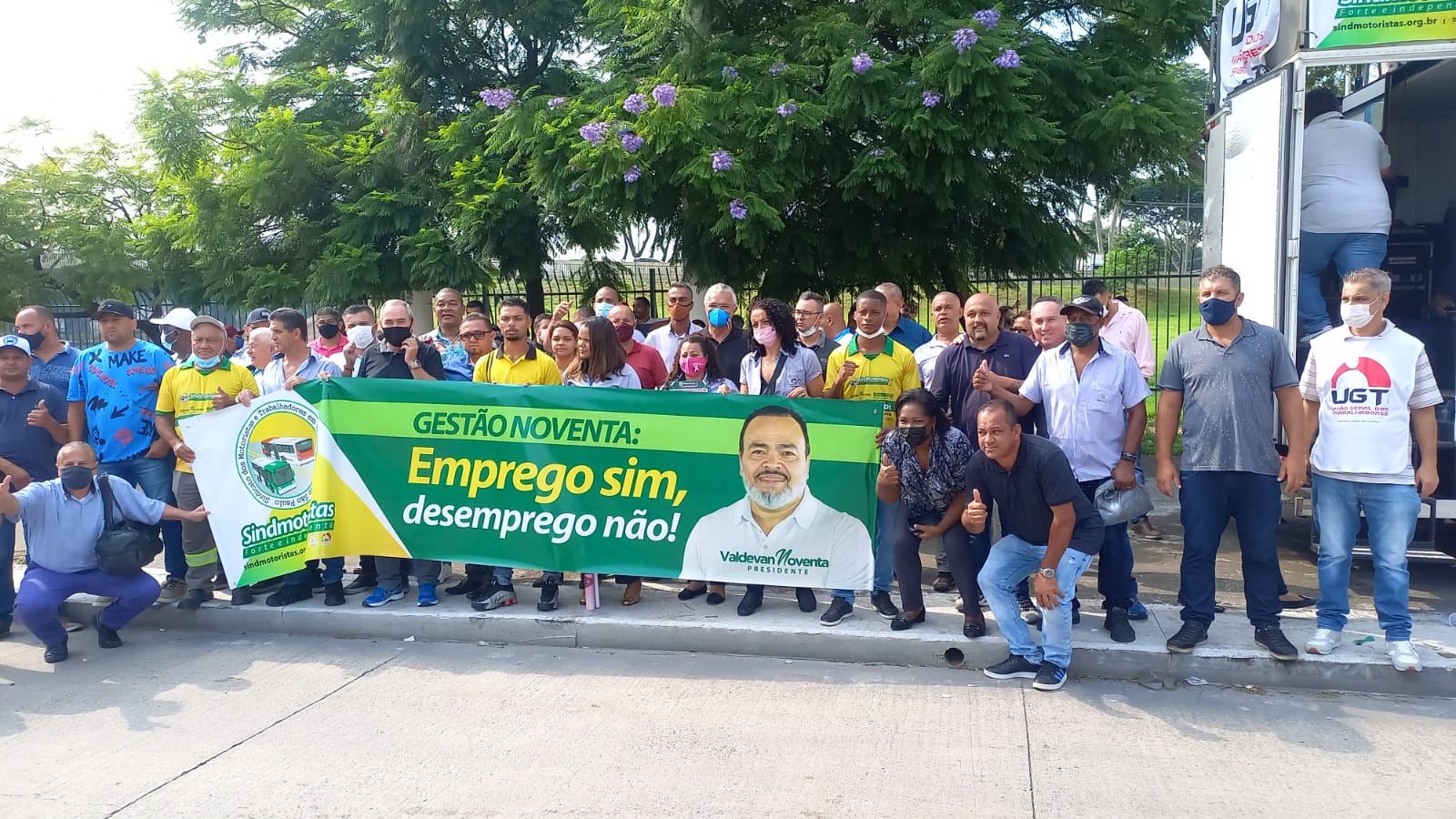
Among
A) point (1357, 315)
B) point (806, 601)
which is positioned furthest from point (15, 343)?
point (1357, 315)

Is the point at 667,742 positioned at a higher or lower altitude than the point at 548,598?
lower

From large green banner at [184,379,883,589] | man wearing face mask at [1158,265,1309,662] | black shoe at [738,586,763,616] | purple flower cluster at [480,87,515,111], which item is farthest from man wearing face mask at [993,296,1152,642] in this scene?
purple flower cluster at [480,87,515,111]

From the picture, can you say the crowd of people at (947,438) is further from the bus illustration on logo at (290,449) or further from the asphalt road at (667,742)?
the asphalt road at (667,742)

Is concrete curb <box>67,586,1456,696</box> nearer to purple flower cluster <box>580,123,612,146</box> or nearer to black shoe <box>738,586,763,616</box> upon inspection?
black shoe <box>738,586,763,616</box>

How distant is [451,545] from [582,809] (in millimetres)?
2740

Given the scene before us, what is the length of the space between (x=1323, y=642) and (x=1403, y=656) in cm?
33

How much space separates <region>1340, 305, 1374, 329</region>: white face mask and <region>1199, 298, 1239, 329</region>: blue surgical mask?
51 cm

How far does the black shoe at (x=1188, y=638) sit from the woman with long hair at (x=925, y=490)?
95cm

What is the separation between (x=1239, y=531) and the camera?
5227mm

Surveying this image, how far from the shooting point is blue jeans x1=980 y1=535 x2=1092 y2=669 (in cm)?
507

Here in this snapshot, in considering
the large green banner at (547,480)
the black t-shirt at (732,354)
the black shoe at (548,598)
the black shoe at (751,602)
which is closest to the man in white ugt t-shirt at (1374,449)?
the large green banner at (547,480)

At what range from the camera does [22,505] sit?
5.80 meters

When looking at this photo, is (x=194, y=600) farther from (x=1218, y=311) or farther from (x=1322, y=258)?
(x=1322, y=258)

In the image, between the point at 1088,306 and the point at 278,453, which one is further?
the point at 278,453
